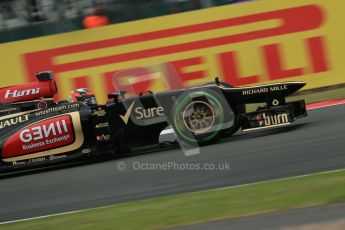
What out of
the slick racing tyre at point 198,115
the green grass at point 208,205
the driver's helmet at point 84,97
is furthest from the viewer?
the driver's helmet at point 84,97

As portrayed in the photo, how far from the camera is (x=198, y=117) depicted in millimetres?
8047

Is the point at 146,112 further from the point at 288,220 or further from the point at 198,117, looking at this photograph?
the point at 288,220

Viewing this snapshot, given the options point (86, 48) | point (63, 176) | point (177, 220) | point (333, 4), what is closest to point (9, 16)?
point (86, 48)

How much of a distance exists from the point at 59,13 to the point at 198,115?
5.14 meters

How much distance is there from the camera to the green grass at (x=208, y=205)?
4914 millimetres

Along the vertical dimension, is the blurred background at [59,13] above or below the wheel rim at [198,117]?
above

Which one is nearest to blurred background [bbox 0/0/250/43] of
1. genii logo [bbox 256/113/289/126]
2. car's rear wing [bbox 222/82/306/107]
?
car's rear wing [bbox 222/82/306/107]

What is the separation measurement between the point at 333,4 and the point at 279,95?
484cm

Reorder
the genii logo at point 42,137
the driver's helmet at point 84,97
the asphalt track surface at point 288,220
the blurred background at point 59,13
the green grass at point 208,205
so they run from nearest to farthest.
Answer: the asphalt track surface at point 288,220 → the green grass at point 208,205 → the genii logo at point 42,137 → the driver's helmet at point 84,97 → the blurred background at point 59,13

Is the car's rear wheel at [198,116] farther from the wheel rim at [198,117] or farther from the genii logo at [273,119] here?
the genii logo at [273,119]

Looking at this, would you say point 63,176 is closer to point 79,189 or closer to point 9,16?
point 79,189

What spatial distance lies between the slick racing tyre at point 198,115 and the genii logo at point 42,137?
136 centimetres

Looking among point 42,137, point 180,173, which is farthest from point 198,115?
point 42,137

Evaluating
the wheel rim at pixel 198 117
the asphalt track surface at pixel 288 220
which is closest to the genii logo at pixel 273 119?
the wheel rim at pixel 198 117
